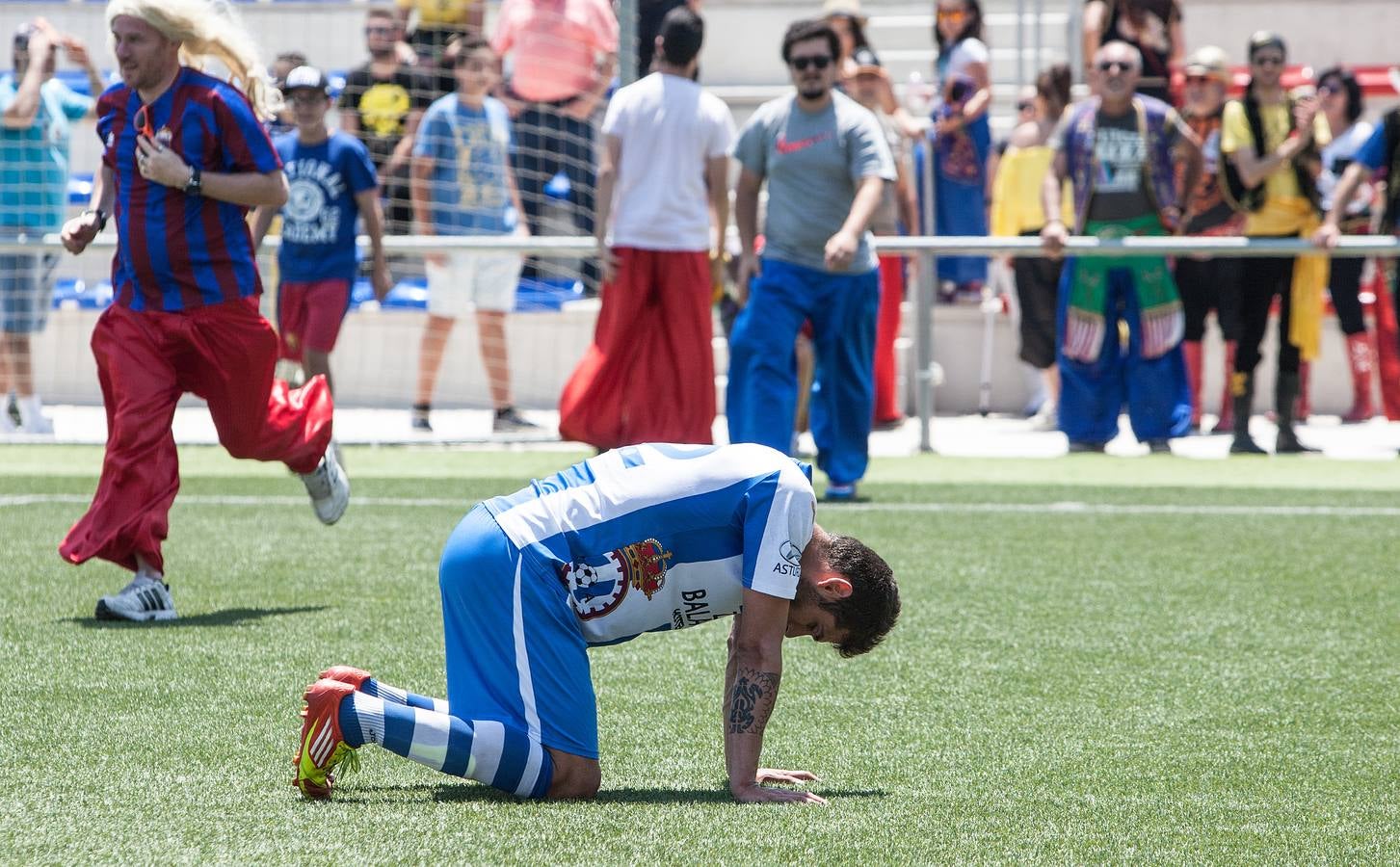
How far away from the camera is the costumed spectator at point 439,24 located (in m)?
14.0

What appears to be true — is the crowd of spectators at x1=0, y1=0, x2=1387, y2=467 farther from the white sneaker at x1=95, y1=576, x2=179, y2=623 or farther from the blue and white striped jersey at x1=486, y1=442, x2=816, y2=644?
the blue and white striped jersey at x1=486, y1=442, x2=816, y2=644

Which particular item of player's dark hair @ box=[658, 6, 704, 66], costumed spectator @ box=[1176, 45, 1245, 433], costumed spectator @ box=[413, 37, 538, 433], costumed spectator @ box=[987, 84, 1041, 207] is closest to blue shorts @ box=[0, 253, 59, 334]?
costumed spectator @ box=[413, 37, 538, 433]

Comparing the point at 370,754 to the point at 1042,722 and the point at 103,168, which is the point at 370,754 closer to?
the point at 1042,722

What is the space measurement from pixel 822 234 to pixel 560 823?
5680 mm

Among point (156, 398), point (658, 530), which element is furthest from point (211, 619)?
point (658, 530)

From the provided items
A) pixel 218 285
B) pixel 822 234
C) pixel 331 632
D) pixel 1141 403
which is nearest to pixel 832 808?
pixel 331 632

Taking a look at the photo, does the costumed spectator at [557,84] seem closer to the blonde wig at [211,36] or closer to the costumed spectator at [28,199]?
the costumed spectator at [28,199]

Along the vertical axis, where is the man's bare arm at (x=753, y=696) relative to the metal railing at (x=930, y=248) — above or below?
below

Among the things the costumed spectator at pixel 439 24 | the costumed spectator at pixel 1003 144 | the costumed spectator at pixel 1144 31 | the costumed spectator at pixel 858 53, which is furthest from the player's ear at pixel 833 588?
the costumed spectator at pixel 1144 31

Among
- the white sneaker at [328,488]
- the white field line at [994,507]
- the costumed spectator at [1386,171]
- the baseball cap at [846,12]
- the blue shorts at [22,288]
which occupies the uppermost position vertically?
the baseball cap at [846,12]

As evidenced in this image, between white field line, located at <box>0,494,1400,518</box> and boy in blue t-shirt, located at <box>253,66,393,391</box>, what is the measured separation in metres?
1.33

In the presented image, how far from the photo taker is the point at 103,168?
21.9 ft

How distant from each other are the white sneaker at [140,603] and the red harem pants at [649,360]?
13.7ft

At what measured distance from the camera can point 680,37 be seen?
9.99 metres
